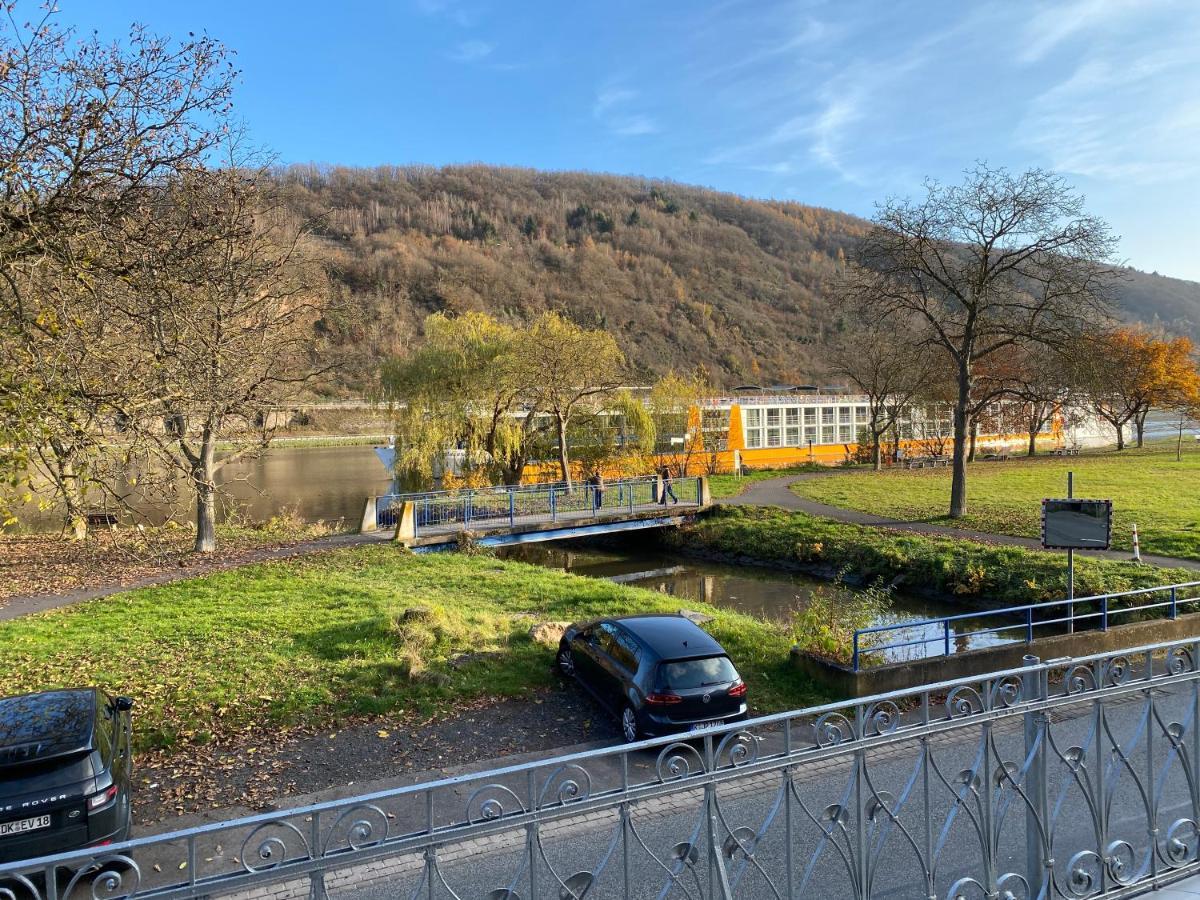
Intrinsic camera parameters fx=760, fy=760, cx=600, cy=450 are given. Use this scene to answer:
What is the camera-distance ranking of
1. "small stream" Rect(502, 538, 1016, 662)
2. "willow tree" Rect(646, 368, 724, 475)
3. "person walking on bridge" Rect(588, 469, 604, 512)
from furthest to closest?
"willow tree" Rect(646, 368, 724, 475) → "person walking on bridge" Rect(588, 469, 604, 512) → "small stream" Rect(502, 538, 1016, 662)

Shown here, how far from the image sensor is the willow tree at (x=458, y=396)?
98.0 feet

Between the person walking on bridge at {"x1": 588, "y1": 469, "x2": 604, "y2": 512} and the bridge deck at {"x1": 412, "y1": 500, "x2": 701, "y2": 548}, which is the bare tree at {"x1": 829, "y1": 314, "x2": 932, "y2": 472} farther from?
the person walking on bridge at {"x1": 588, "y1": 469, "x2": 604, "y2": 512}

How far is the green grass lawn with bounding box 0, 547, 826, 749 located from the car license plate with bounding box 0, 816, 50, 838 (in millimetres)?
3177

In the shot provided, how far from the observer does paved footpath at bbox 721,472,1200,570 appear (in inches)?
750

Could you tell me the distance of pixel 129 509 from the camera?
7645mm

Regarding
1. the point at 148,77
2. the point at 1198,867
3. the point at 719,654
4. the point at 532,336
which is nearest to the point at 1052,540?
the point at 719,654

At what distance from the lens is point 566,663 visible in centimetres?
1083

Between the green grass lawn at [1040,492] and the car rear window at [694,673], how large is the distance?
1630 centimetres

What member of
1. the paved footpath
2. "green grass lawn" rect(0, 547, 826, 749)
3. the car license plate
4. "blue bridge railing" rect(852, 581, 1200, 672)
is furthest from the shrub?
the paved footpath

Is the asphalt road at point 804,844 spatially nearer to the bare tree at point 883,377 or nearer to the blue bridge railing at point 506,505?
the blue bridge railing at point 506,505

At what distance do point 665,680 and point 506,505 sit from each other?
18.4 meters

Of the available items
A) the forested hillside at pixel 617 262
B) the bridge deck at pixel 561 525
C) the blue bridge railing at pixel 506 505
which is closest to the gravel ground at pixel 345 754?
the bridge deck at pixel 561 525

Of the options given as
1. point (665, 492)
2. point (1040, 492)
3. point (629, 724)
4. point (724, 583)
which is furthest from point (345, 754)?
point (1040, 492)

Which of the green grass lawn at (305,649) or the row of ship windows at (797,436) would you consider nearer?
the green grass lawn at (305,649)
